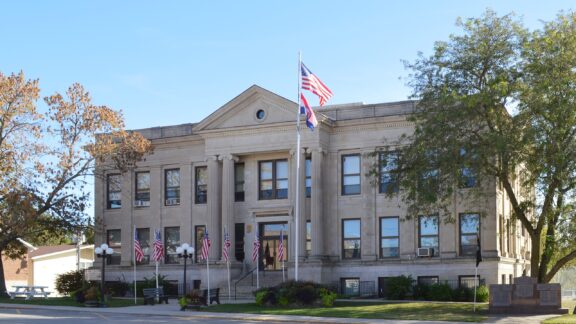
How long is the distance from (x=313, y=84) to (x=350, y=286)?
1272 centimetres

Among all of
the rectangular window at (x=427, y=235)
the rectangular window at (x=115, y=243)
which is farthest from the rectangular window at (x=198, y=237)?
the rectangular window at (x=427, y=235)

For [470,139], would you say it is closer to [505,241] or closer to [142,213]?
[505,241]

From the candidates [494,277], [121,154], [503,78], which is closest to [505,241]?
[494,277]

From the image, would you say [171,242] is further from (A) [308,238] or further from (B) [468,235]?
(B) [468,235]

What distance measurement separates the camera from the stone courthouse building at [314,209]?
4259cm

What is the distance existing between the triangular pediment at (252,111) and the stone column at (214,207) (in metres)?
2.07

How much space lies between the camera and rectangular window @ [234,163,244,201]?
157ft

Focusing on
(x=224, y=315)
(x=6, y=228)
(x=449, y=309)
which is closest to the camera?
(x=224, y=315)

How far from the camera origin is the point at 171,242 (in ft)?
164

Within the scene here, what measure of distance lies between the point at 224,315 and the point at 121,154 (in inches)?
662

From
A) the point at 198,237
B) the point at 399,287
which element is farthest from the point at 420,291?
the point at 198,237

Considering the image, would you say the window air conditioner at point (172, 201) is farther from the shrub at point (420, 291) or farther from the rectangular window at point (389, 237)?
the shrub at point (420, 291)

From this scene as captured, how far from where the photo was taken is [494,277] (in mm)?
40969

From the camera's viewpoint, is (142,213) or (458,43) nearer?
(458,43)
